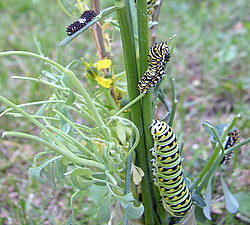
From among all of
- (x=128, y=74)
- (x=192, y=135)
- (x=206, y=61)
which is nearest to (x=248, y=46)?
(x=206, y=61)

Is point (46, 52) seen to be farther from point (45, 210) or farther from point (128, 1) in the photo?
point (128, 1)

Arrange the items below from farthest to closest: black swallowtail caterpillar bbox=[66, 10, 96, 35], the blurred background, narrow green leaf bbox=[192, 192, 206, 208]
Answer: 1. the blurred background
2. narrow green leaf bbox=[192, 192, 206, 208]
3. black swallowtail caterpillar bbox=[66, 10, 96, 35]

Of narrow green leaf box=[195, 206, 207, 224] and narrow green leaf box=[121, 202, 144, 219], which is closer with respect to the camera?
narrow green leaf box=[121, 202, 144, 219]

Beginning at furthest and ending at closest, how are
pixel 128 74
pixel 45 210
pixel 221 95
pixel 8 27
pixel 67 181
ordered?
pixel 8 27 → pixel 221 95 → pixel 67 181 → pixel 45 210 → pixel 128 74

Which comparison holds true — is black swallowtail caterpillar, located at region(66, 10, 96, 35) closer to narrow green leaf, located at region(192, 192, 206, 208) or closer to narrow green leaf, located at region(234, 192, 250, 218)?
narrow green leaf, located at region(192, 192, 206, 208)

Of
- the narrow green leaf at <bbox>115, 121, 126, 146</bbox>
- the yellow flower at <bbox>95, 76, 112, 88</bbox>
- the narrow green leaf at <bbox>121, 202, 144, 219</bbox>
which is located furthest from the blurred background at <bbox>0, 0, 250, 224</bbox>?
the narrow green leaf at <bbox>121, 202, 144, 219</bbox>

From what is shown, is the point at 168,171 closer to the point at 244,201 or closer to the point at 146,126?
the point at 146,126
